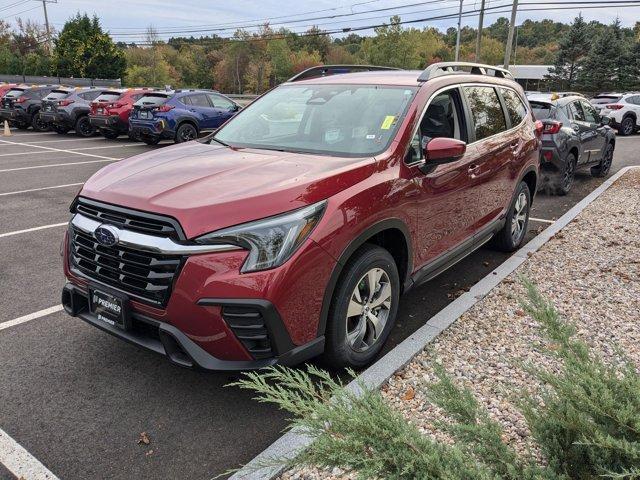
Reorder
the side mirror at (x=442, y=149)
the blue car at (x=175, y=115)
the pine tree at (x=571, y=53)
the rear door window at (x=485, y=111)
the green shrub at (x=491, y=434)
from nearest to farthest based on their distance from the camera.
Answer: the green shrub at (x=491, y=434) → the side mirror at (x=442, y=149) → the rear door window at (x=485, y=111) → the blue car at (x=175, y=115) → the pine tree at (x=571, y=53)

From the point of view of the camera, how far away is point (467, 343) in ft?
12.3

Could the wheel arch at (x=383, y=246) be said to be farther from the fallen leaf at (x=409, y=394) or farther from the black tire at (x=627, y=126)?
the black tire at (x=627, y=126)

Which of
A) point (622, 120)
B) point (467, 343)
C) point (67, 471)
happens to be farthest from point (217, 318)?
point (622, 120)

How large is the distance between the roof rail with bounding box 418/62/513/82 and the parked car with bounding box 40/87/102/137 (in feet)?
53.1

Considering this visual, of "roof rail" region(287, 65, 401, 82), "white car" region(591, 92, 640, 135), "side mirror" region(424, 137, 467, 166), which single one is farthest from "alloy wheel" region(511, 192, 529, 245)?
"white car" region(591, 92, 640, 135)

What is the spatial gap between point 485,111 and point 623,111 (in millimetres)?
19213

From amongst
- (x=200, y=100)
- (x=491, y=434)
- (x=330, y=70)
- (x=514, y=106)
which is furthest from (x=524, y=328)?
(x=200, y=100)

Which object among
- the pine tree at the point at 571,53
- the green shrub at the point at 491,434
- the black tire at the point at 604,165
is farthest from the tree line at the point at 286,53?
the green shrub at the point at 491,434

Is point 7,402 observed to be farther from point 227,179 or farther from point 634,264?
point 634,264

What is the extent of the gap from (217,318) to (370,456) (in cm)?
126

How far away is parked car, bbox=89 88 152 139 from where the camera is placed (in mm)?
16781

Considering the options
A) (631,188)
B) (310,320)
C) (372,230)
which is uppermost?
(372,230)

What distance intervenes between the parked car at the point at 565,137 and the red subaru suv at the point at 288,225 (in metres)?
4.59

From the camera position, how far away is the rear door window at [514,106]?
5.43m
